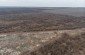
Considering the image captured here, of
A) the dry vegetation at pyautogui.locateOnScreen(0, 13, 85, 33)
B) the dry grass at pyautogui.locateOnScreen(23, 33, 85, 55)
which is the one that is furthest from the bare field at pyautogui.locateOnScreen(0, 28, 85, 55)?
the dry vegetation at pyautogui.locateOnScreen(0, 13, 85, 33)

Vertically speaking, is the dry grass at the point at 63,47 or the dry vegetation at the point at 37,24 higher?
the dry grass at the point at 63,47

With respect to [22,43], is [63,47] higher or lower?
lower

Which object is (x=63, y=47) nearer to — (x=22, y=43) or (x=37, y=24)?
(x=22, y=43)

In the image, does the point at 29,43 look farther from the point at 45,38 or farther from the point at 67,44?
the point at 67,44

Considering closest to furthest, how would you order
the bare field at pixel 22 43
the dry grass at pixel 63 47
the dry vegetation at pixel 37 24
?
1. the dry grass at pixel 63 47
2. the bare field at pixel 22 43
3. the dry vegetation at pixel 37 24

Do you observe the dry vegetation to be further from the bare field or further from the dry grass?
the dry grass

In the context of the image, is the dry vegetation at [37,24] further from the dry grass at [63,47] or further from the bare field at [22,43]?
the dry grass at [63,47]

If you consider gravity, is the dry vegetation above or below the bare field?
below

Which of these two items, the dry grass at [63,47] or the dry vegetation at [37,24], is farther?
the dry vegetation at [37,24]

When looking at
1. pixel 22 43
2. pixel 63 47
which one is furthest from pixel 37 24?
pixel 63 47

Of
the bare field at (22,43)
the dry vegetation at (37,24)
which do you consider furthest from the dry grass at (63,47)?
the dry vegetation at (37,24)

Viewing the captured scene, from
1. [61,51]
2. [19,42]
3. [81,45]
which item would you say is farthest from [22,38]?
[81,45]
